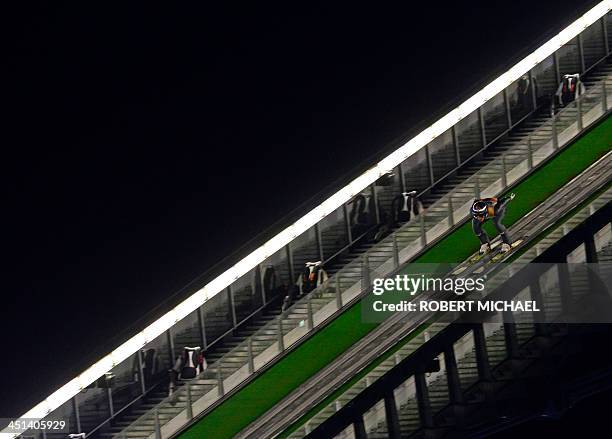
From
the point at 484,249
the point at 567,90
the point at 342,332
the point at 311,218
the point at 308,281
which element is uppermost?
the point at 567,90

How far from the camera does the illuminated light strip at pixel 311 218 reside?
1431 centimetres

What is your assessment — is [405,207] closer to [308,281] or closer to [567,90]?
[308,281]

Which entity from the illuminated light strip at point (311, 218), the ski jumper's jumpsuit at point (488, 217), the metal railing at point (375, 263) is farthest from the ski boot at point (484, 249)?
the illuminated light strip at point (311, 218)

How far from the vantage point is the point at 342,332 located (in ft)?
48.5

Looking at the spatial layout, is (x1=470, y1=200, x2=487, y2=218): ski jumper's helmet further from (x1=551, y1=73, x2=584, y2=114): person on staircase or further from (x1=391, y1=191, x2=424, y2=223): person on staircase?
(x1=551, y1=73, x2=584, y2=114): person on staircase

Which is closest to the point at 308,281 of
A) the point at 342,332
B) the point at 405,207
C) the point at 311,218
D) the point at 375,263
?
Result: the point at 311,218

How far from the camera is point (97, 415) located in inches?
556

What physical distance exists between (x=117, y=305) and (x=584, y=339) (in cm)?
530

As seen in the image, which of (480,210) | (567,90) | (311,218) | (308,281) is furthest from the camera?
(567,90)

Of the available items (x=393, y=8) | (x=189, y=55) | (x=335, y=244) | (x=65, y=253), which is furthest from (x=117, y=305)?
(x=393, y=8)

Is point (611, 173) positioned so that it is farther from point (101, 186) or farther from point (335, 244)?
point (101, 186)

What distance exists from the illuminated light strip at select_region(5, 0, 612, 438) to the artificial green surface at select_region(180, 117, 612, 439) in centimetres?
113

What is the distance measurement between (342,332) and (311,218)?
1.84 meters

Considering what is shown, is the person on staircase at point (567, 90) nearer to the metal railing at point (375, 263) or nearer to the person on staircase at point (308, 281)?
the metal railing at point (375, 263)
